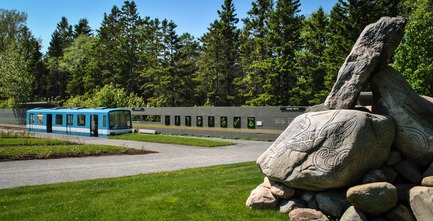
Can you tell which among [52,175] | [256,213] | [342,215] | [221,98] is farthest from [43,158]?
[221,98]

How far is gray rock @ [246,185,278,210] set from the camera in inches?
299

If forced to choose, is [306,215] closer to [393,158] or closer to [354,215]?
[354,215]

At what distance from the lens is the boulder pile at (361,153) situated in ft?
21.3

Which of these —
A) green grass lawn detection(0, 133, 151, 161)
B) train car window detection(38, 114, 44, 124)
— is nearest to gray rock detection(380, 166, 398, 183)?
green grass lawn detection(0, 133, 151, 161)

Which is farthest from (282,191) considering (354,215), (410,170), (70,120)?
(70,120)

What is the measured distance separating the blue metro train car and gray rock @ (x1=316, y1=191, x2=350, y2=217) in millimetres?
28108

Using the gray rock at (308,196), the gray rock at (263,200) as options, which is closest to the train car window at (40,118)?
the gray rock at (263,200)

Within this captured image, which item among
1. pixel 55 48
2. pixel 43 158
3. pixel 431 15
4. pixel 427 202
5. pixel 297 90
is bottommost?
pixel 43 158

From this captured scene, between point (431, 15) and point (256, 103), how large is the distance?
18648mm

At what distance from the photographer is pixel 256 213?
292 inches

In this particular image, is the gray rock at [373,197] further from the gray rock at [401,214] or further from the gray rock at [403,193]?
the gray rock at [403,193]

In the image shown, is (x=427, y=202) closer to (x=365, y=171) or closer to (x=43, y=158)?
(x=365, y=171)

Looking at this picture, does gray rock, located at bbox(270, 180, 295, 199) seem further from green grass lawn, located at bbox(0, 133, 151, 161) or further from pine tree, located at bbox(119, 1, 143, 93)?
pine tree, located at bbox(119, 1, 143, 93)

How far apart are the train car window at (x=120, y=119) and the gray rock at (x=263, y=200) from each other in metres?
27.1
